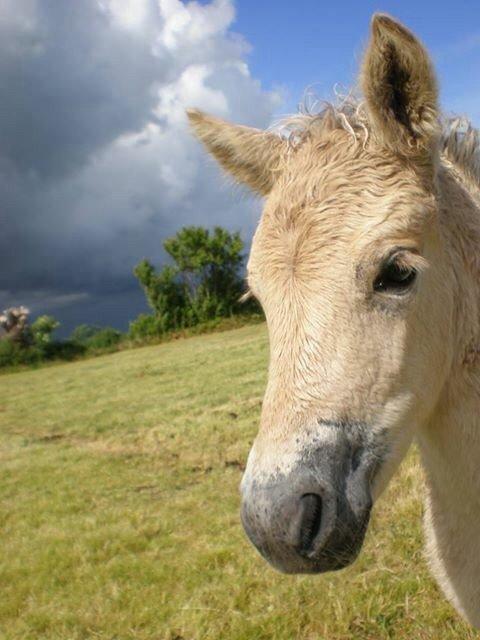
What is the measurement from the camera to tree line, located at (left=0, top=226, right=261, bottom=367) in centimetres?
3722

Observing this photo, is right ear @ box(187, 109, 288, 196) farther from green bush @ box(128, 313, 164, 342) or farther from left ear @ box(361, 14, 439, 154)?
green bush @ box(128, 313, 164, 342)

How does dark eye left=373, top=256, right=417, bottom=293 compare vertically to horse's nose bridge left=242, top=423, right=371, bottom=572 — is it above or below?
above

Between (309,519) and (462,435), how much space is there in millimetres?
952

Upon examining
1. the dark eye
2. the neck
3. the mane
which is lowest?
the neck

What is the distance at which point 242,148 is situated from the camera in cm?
315

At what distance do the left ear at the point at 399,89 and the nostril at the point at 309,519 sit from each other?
1.45 meters

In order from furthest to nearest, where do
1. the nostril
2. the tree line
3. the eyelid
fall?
1. the tree line
2. the eyelid
3. the nostril

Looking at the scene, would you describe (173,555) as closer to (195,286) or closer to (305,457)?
(305,457)

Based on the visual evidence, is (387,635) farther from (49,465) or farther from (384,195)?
(49,465)

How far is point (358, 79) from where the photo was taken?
240cm

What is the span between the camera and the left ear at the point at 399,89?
223cm

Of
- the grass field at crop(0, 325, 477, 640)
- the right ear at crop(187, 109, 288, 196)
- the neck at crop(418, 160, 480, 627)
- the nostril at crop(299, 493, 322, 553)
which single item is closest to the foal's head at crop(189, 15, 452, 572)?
the nostril at crop(299, 493, 322, 553)

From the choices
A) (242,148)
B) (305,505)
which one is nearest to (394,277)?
(305,505)

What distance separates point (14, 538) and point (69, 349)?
104 feet
